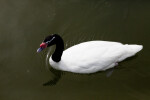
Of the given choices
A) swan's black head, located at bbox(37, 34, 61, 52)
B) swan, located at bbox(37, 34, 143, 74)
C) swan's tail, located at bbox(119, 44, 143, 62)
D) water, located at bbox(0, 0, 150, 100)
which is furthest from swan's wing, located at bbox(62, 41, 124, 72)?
swan's black head, located at bbox(37, 34, 61, 52)

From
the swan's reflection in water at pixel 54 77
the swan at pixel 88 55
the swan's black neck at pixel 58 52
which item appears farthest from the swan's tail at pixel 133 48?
the swan's reflection in water at pixel 54 77

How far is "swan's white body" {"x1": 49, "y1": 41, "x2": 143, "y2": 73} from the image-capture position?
510cm

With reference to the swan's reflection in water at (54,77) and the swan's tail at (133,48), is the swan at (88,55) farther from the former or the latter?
the swan's reflection in water at (54,77)

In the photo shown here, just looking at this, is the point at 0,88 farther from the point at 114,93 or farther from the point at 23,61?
the point at 114,93

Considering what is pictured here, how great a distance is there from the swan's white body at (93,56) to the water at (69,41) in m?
0.22

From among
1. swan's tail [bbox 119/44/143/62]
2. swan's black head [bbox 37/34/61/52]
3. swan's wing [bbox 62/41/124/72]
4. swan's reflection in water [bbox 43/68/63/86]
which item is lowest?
swan's reflection in water [bbox 43/68/63/86]

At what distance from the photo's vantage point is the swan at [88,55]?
5.08 m

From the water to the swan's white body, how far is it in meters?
0.22

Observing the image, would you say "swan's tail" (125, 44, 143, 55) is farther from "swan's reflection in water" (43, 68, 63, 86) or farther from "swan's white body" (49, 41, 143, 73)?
"swan's reflection in water" (43, 68, 63, 86)

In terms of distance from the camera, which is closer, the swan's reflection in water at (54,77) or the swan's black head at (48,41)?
the swan's black head at (48,41)

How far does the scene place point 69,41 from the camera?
585 centimetres

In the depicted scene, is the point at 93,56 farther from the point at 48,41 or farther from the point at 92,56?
the point at 48,41

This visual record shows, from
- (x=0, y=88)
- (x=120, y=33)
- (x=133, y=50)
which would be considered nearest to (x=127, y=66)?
(x=133, y=50)

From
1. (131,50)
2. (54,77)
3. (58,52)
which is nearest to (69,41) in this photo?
(58,52)
